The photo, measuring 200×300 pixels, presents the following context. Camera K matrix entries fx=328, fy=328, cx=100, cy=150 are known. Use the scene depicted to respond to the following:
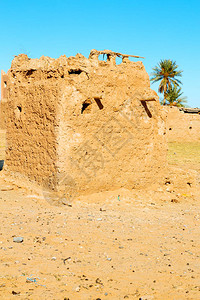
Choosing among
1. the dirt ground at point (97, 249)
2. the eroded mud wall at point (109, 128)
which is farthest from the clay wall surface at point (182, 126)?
the dirt ground at point (97, 249)

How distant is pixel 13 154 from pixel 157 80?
25265 millimetres

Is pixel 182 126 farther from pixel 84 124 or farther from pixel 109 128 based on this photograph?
pixel 84 124

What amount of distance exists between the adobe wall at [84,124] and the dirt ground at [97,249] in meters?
0.50

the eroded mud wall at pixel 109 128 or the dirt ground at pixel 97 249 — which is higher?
the eroded mud wall at pixel 109 128

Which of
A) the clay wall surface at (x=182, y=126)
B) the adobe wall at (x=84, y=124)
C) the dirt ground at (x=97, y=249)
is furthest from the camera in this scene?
the clay wall surface at (x=182, y=126)

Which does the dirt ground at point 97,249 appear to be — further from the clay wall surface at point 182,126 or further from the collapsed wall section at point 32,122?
the clay wall surface at point 182,126

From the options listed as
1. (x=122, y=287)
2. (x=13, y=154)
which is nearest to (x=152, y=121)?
(x=13, y=154)

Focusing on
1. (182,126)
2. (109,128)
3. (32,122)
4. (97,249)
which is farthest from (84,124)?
(182,126)

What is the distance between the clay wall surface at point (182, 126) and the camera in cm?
1980

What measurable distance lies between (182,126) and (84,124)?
50.4 feet

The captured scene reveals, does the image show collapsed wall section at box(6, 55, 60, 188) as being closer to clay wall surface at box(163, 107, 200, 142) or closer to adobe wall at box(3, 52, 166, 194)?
adobe wall at box(3, 52, 166, 194)

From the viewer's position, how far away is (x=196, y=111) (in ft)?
70.9

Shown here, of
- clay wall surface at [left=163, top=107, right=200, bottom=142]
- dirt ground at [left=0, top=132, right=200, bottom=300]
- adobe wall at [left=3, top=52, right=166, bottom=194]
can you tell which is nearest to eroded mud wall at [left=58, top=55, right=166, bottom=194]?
adobe wall at [left=3, top=52, right=166, bottom=194]

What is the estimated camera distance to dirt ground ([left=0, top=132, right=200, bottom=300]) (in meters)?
2.84
